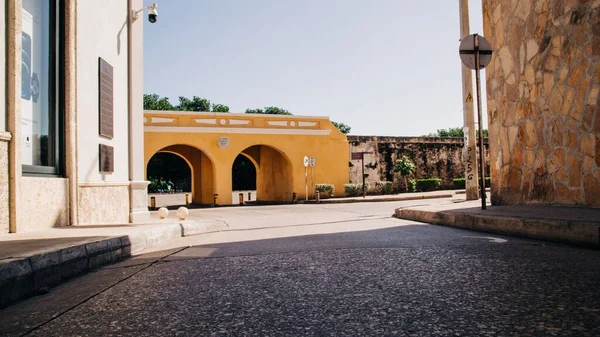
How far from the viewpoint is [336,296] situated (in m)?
2.82

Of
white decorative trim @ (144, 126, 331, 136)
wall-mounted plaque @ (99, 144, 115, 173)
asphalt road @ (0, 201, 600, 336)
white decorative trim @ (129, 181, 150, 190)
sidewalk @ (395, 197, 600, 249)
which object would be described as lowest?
asphalt road @ (0, 201, 600, 336)

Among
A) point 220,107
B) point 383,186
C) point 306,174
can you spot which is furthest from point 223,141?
point 220,107

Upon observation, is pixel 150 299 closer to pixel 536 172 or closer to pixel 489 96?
pixel 536 172

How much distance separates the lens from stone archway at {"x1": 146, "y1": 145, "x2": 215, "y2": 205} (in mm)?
26266

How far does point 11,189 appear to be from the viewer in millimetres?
5633

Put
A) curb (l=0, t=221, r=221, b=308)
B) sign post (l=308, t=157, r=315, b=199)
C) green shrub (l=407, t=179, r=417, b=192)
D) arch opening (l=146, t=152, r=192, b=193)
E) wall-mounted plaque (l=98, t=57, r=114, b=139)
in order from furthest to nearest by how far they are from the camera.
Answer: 1. arch opening (l=146, t=152, r=192, b=193)
2. green shrub (l=407, t=179, r=417, b=192)
3. sign post (l=308, t=157, r=315, b=199)
4. wall-mounted plaque (l=98, t=57, r=114, b=139)
5. curb (l=0, t=221, r=221, b=308)

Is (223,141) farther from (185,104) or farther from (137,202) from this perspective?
(185,104)

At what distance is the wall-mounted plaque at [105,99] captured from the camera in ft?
27.6

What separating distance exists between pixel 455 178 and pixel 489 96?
69.7 feet

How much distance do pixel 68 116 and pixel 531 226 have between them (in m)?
6.89

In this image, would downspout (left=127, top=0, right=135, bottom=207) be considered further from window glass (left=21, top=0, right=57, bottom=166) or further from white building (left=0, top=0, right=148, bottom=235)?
window glass (left=21, top=0, right=57, bottom=166)

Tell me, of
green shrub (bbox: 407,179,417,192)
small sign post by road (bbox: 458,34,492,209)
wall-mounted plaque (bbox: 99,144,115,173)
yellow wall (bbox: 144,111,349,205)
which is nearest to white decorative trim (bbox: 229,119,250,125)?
yellow wall (bbox: 144,111,349,205)

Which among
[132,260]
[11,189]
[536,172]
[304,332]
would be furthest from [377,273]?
Result: [536,172]

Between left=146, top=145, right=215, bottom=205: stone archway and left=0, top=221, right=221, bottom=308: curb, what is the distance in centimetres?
2029
